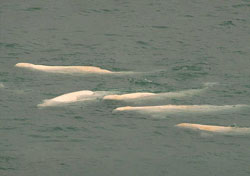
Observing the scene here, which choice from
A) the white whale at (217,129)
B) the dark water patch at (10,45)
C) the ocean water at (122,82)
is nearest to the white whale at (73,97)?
the ocean water at (122,82)

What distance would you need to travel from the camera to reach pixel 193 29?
109 ft

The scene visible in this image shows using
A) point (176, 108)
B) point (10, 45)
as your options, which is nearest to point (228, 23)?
point (10, 45)

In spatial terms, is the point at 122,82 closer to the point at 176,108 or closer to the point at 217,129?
the point at 176,108

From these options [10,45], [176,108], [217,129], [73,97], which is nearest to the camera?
[217,129]

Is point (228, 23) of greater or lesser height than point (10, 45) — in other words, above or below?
above

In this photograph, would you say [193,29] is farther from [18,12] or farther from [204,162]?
[204,162]

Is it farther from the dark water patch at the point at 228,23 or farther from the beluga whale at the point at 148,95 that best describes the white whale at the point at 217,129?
the dark water patch at the point at 228,23

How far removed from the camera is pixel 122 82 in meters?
25.2

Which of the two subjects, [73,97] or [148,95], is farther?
[148,95]

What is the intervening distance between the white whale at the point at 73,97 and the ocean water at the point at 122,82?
13.1 inches

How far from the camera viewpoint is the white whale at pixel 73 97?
2234cm

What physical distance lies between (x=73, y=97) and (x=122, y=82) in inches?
116

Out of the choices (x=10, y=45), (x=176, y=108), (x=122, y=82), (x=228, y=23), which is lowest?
(x=10, y=45)

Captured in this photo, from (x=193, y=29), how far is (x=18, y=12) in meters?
9.09
